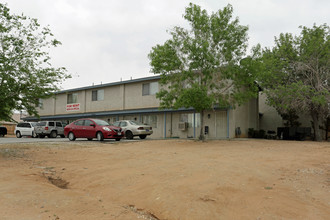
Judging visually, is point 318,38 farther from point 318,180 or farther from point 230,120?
point 318,180

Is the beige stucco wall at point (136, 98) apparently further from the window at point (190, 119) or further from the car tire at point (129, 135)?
the car tire at point (129, 135)

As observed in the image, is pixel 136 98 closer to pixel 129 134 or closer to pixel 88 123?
pixel 129 134

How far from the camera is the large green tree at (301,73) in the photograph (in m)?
17.2

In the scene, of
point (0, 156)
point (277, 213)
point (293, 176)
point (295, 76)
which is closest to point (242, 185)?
point (277, 213)

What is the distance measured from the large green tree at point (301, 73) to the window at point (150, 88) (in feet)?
28.5

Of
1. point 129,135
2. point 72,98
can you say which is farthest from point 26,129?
point 129,135

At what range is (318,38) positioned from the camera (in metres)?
17.9

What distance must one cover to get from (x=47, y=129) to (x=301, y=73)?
2100 centimetres

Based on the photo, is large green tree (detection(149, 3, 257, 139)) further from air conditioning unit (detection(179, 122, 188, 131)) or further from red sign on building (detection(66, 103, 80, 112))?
red sign on building (detection(66, 103, 80, 112))

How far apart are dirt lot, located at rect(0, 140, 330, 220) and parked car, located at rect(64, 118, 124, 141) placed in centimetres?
799

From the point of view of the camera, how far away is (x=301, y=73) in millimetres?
19250

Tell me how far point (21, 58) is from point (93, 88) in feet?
59.7

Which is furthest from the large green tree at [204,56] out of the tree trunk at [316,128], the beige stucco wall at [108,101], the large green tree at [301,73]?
the beige stucco wall at [108,101]

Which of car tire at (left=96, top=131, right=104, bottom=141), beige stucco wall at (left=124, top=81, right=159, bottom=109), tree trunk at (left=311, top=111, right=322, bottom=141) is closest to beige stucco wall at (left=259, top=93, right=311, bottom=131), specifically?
tree trunk at (left=311, top=111, right=322, bottom=141)
